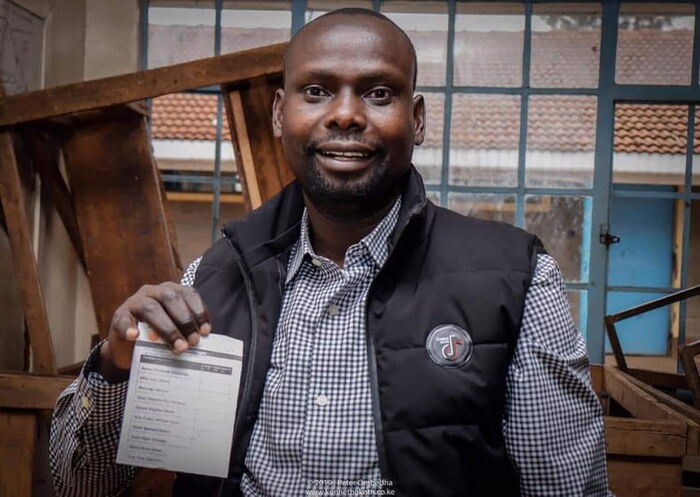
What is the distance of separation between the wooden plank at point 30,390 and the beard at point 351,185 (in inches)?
53.2

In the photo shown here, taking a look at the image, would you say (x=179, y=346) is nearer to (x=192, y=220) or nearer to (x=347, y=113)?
(x=347, y=113)

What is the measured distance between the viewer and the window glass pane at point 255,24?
3760 mm

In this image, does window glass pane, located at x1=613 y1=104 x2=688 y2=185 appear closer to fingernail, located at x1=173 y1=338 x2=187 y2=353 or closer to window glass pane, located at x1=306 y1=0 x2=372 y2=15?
window glass pane, located at x1=306 y1=0 x2=372 y2=15

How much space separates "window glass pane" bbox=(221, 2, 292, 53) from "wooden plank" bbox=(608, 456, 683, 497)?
109 inches

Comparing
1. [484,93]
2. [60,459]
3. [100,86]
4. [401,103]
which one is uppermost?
[484,93]

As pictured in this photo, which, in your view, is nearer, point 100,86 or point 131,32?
point 100,86

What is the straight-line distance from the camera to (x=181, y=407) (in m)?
1.08

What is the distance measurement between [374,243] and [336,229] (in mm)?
99

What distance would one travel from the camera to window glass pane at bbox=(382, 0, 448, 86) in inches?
146

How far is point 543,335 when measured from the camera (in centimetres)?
122

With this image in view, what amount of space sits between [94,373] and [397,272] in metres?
0.58

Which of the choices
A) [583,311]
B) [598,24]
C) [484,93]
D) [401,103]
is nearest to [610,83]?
[598,24]

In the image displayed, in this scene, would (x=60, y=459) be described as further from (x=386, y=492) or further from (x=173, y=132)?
(x=173, y=132)

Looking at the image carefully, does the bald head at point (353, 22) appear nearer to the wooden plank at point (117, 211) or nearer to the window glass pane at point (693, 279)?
the wooden plank at point (117, 211)
